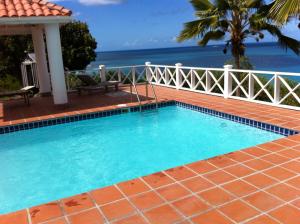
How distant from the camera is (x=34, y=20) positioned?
848 cm

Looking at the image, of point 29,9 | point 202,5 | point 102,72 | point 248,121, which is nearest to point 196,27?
point 202,5

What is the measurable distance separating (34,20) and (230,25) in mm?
6385

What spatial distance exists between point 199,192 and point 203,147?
2.89 meters

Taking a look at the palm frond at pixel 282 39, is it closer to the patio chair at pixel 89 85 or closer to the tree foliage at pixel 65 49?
Answer: the patio chair at pixel 89 85

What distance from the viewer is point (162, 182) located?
393cm

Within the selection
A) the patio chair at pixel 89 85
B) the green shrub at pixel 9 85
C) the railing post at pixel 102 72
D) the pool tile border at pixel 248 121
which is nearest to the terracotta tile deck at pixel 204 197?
the pool tile border at pixel 248 121

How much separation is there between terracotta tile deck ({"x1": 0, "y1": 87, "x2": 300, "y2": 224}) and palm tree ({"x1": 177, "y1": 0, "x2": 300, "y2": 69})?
5996 millimetres

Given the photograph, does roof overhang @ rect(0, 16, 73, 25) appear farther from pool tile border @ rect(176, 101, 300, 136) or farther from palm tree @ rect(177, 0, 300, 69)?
pool tile border @ rect(176, 101, 300, 136)

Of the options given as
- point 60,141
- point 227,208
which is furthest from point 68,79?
point 227,208

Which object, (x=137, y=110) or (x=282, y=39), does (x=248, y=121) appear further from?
(x=282, y=39)

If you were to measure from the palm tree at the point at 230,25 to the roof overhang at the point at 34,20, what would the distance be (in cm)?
395

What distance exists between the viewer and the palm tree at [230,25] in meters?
9.77

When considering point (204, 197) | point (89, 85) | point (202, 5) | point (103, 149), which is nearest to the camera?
point (204, 197)

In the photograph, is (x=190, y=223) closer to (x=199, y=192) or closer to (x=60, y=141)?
(x=199, y=192)
